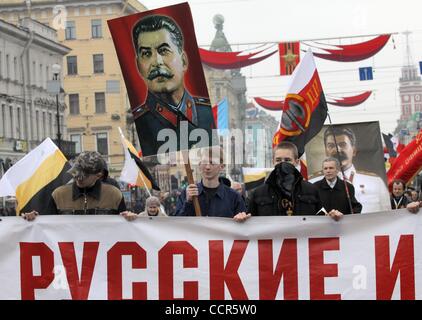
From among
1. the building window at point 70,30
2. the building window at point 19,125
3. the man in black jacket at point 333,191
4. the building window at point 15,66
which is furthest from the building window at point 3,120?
the man in black jacket at point 333,191

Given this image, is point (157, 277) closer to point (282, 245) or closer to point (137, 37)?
point (282, 245)

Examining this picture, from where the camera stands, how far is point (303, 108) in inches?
301

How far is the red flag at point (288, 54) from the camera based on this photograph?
4044 centimetres

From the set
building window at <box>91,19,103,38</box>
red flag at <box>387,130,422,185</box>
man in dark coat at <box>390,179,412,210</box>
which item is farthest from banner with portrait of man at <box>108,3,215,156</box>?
building window at <box>91,19,103,38</box>

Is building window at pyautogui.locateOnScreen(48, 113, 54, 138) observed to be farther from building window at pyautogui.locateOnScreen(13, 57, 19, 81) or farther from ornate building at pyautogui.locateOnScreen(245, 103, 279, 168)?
ornate building at pyautogui.locateOnScreen(245, 103, 279, 168)

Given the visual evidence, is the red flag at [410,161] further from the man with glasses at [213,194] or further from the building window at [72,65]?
the building window at [72,65]

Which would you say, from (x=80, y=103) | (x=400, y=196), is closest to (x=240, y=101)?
(x=80, y=103)

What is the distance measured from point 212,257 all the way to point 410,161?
4.26 metres

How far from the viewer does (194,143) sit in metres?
6.13

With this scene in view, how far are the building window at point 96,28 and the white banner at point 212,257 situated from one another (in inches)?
2546

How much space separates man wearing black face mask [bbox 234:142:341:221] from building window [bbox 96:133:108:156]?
214ft

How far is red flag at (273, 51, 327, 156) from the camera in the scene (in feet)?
24.3

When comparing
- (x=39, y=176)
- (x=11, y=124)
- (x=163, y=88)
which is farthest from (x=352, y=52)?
(x=163, y=88)

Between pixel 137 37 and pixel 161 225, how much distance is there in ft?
4.06
